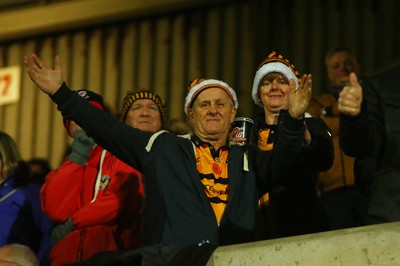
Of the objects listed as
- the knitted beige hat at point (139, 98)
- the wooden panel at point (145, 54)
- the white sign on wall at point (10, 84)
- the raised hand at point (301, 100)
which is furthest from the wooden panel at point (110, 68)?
the raised hand at point (301, 100)

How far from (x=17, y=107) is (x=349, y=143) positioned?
4.86 m

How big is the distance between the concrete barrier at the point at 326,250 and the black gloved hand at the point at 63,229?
141 centimetres

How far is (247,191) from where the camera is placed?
5555 mm

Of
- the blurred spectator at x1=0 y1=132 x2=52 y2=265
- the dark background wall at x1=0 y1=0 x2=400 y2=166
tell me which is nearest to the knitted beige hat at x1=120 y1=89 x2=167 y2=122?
the blurred spectator at x1=0 y1=132 x2=52 y2=265

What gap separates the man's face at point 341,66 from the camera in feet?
23.7

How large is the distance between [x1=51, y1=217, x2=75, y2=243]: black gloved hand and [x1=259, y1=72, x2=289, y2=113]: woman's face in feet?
4.01


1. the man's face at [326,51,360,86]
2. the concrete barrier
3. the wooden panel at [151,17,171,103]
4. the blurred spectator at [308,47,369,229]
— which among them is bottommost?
the concrete barrier

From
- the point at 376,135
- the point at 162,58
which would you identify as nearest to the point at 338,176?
the point at 376,135

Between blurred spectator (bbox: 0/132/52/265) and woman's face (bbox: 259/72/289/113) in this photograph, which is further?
blurred spectator (bbox: 0/132/52/265)

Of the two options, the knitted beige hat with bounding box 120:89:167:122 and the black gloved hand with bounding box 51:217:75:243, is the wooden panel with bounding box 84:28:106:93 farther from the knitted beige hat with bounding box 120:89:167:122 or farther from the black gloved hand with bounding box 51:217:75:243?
the black gloved hand with bounding box 51:217:75:243

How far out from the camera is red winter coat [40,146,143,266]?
619cm

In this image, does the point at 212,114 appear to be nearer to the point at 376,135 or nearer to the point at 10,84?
the point at 376,135

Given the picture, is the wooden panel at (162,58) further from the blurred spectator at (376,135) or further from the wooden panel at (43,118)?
the blurred spectator at (376,135)

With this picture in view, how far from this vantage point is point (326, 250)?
4887 mm
